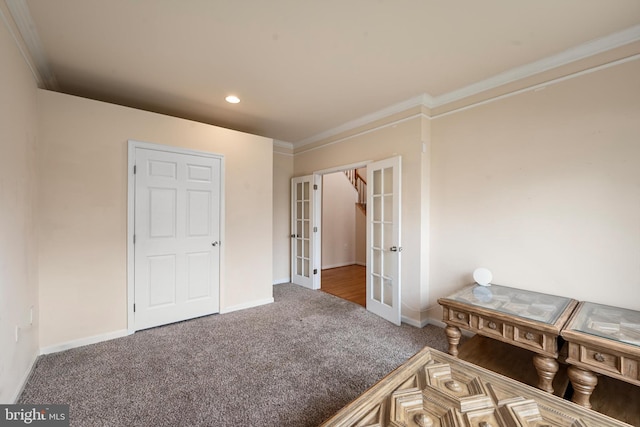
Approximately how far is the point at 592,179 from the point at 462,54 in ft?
4.70

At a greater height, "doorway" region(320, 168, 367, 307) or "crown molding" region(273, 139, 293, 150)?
"crown molding" region(273, 139, 293, 150)

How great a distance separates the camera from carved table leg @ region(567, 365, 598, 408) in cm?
158

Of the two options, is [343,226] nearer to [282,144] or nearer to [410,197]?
[282,144]

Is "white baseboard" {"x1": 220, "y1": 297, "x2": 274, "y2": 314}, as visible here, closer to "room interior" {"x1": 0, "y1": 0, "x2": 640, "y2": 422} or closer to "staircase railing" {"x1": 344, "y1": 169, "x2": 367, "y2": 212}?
"room interior" {"x1": 0, "y1": 0, "x2": 640, "y2": 422}

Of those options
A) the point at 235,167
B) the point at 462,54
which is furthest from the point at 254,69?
the point at 462,54

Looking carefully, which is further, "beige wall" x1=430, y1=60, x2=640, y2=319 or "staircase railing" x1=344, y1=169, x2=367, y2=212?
Result: "staircase railing" x1=344, y1=169, x2=367, y2=212

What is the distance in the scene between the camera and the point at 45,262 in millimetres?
2379

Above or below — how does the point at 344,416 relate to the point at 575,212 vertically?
below

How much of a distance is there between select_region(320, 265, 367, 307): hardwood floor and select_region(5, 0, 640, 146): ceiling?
2.81 metres

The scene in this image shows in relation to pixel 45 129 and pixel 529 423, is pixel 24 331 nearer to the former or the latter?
pixel 45 129

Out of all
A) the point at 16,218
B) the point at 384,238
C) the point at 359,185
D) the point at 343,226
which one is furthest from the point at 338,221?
the point at 16,218

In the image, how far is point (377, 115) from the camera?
340cm

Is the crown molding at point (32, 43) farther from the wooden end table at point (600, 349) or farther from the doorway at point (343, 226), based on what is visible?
the doorway at point (343, 226)

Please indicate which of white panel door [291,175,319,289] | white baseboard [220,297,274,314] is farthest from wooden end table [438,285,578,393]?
white panel door [291,175,319,289]
